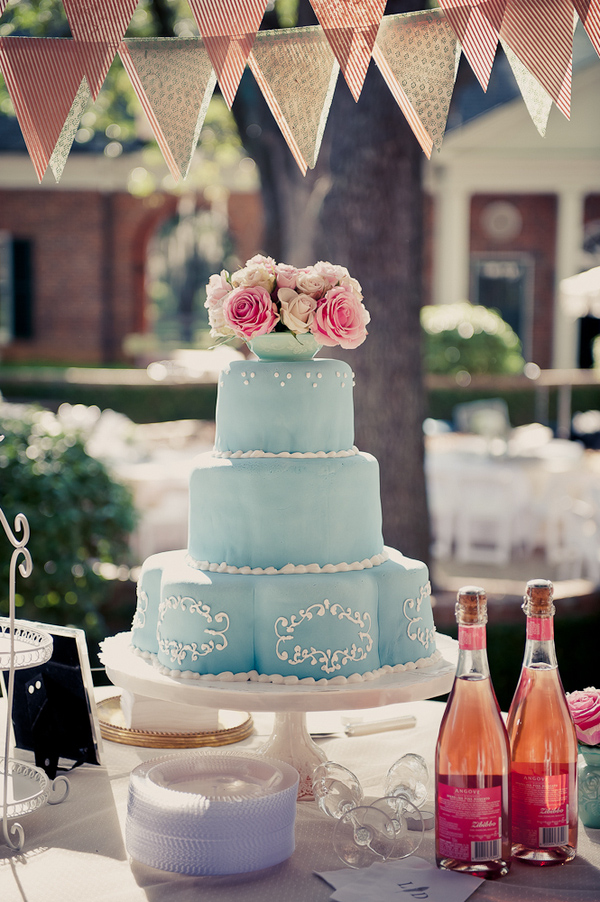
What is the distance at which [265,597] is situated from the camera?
220 cm

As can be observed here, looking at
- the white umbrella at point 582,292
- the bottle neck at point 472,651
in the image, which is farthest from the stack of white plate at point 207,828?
the white umbrella at point 582,292

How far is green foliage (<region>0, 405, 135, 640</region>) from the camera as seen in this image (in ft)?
16.9

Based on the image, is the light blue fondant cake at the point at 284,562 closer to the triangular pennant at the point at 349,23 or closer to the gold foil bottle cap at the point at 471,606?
the gold foil bottle cap at the point at 471,606

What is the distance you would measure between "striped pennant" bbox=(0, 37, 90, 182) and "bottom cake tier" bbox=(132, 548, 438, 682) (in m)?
1.01

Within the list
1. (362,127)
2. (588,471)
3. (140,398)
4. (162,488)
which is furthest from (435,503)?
(140,398)

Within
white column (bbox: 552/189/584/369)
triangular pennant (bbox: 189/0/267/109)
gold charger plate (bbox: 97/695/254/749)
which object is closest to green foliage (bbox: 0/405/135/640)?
gold charger plate (bbox: 97/695/254/749)

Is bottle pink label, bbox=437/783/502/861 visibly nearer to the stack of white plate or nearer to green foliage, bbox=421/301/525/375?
the stack of white plate

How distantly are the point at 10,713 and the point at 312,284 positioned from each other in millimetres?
1140

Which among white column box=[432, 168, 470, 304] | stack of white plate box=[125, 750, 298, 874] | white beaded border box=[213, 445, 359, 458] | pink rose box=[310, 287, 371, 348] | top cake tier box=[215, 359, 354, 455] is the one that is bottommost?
stack of white plate box=[125, 750, 298, 874]

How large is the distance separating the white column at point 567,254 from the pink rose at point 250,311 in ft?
50.7

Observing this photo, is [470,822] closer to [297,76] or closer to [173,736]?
[173,736]

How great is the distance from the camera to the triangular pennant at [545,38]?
2049 millimetres

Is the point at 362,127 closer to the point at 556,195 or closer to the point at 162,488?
the point at 162,488

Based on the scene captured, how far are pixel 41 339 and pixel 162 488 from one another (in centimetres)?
1141
